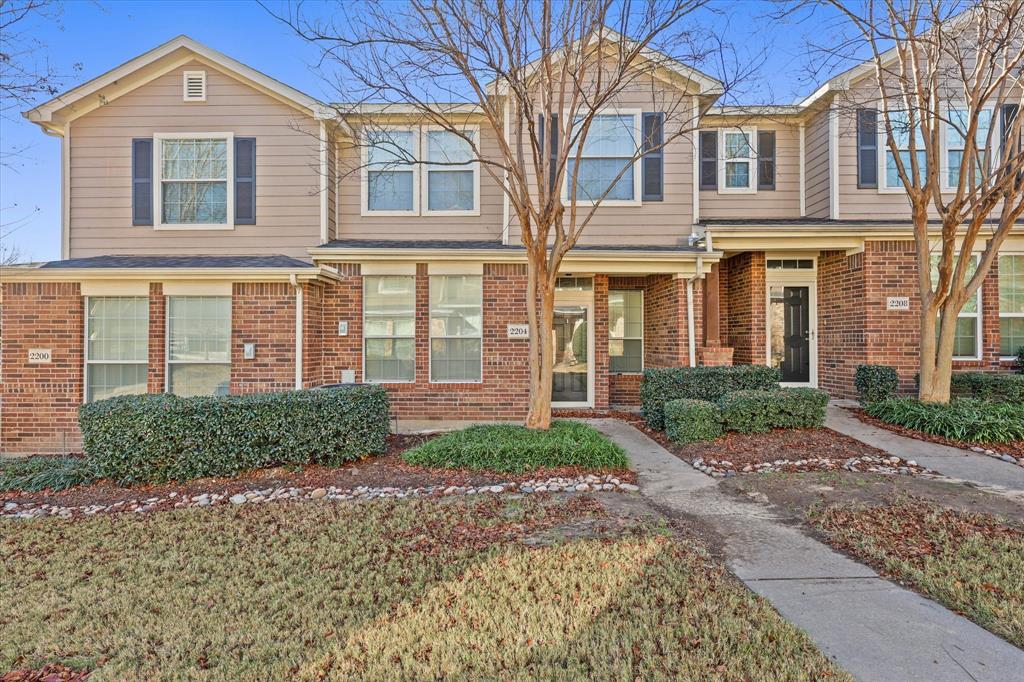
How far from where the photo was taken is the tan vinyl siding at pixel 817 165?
10.0m

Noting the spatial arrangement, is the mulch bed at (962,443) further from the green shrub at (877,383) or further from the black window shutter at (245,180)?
the black window shutter at (245,180)

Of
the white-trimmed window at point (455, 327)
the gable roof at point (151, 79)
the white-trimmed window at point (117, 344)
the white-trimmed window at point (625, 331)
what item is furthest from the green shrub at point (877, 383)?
the white-trimmed window at point (117, 344)

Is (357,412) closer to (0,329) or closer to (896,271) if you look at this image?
(0,329)

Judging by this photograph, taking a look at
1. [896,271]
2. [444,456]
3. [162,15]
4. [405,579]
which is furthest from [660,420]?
[162,15]

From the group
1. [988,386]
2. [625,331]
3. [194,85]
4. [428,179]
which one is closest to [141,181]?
[194,85]

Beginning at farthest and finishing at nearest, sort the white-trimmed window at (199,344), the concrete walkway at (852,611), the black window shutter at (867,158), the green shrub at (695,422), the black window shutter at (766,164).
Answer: the black window shutter at (766,164)
the black window shutter at (867,158)
the white-trimmed window at (199,344)
the green shrub at (695,422)
the concrete walkway at (852,611)

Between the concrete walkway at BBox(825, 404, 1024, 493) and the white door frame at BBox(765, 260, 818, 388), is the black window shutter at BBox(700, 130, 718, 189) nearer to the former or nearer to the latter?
the white door frame at BBox(765, 260, 818, 388)

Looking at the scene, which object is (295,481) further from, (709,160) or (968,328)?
(968,328)

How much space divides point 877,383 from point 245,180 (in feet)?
37.5

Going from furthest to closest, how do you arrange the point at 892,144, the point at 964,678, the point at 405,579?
1. the point at 892,144
2. the point at 405,579
3. the point at 964,678

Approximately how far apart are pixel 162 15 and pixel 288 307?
5565 millimetres

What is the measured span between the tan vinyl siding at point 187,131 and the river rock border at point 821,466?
7.67 m

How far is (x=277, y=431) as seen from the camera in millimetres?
6129

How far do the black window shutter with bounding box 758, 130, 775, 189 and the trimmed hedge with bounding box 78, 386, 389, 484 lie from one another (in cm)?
922
